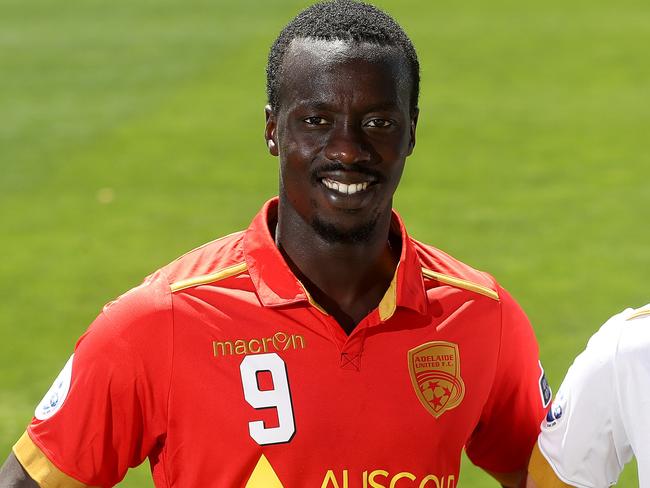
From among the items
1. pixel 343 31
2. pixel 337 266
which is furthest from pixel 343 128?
pixel 337 266

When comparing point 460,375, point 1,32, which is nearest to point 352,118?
point 460,375

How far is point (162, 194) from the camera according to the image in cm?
936

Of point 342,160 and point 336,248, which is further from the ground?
point 342,160

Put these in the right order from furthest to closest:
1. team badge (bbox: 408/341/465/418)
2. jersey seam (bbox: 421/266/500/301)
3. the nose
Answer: jersey seam (bbox: 421/266/500/301) < team badge (bbox: 408/341/465/418) < the nose

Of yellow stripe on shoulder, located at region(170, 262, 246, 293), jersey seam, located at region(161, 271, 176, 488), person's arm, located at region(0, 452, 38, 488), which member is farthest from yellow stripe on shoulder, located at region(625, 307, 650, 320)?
person's arm, located at region(0, 452, 38, 488)

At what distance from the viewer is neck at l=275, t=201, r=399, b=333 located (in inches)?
114

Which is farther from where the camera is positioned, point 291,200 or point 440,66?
point 440,66

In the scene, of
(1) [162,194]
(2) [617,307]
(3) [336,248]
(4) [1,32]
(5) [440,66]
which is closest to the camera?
(3) [336,248]

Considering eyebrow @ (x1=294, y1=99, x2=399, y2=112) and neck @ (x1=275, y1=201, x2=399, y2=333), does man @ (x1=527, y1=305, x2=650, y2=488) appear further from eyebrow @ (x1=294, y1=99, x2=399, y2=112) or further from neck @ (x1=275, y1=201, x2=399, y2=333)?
eyebrow @ (x1=294, y1=99, x2=399, y2=112)

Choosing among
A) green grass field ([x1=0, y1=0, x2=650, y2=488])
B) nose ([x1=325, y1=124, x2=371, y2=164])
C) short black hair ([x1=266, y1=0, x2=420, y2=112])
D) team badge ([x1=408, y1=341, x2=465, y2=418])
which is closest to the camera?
nose ([x1=325, y1=124, x2=371, y2=164])

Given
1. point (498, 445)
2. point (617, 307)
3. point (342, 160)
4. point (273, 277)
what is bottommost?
point (617, 307)

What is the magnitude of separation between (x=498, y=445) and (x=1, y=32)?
12.6 meters

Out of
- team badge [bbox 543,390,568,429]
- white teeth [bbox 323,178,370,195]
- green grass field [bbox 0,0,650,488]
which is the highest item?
white teeth [bbox 323,178,370,195]

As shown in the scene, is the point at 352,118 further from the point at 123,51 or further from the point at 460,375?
the point at 123,51
